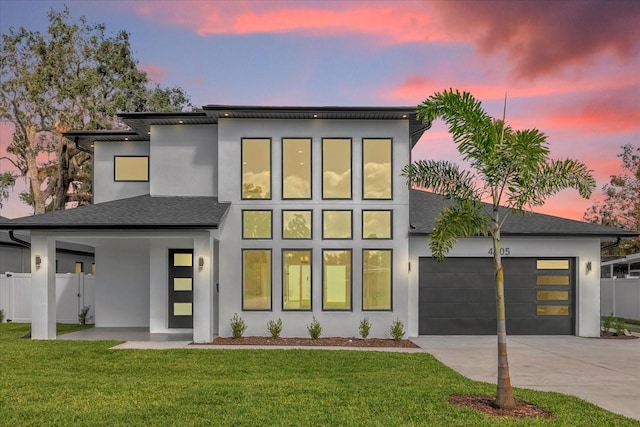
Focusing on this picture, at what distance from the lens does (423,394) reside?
7.60 m

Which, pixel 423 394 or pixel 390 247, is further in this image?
pixel 390 247

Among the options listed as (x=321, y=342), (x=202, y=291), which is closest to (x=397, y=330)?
(x=321, y=342)

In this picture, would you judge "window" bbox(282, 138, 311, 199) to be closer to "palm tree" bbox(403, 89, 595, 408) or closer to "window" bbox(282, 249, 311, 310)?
"window" bbox(282, 249, 311, 310)

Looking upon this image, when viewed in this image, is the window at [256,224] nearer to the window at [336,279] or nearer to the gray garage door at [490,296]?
the window at [336,279]

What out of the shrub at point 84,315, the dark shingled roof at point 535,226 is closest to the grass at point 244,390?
the dark shingled roof at point 535,226

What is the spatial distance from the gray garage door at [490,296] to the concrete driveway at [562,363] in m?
0.49

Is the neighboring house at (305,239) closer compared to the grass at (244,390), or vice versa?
the grass at (244,390)

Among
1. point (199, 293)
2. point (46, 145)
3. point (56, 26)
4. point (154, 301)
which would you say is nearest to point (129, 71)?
point (56, 26)

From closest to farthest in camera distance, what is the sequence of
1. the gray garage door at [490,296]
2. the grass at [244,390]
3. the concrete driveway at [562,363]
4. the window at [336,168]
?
1. the grass at [244,390]
2. the concrete driveway at [562,363]
3. the window at [336,168]
4. the gray garage door at [490,296]

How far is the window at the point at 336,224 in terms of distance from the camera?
14.3 meters

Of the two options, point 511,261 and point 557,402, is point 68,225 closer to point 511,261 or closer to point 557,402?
point 557,402

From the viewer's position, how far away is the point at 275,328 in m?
13.7

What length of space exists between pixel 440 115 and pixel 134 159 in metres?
12.1

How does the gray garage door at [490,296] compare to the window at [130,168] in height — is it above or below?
A: below
